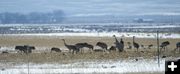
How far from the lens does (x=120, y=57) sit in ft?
93.0

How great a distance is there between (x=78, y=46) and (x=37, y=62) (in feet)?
26.8

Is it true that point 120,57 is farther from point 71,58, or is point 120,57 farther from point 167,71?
point 167,71

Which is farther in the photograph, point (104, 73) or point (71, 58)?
point (71, 58)

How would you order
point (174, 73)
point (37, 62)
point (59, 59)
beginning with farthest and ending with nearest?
point (59, 59) → point (37, 62) → point (174, 73)

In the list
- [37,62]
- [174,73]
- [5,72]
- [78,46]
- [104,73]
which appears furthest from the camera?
[78,46]

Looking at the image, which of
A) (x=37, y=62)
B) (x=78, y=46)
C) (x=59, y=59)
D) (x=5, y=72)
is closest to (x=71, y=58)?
(x=59, y=59)

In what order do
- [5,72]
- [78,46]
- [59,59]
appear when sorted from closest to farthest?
[5,72] → [59,59] → [78,46]

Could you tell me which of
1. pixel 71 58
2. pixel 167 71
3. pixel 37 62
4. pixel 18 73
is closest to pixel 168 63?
pixel 167 71

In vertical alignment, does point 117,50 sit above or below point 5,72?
below

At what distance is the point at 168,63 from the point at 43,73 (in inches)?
487

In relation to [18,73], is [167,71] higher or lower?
higher

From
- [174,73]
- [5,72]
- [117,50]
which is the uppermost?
[174,73]

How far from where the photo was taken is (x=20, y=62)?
25.9m

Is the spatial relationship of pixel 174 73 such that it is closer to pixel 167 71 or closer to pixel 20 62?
pixel 167 71
